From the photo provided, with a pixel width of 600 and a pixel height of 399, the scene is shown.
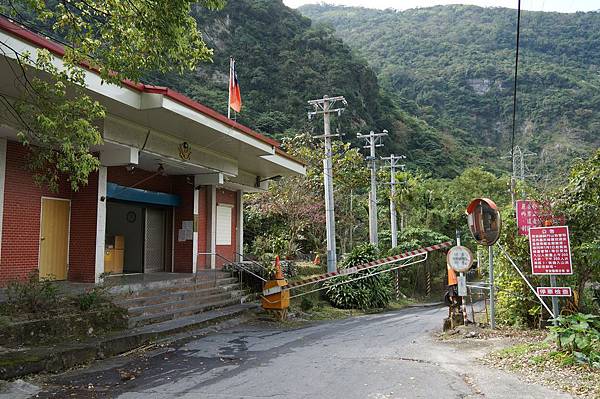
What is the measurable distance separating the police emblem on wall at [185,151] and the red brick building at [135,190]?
3cm

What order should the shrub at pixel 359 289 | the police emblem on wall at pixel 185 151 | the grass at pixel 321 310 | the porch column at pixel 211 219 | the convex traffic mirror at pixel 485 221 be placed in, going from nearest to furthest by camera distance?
the convex traffic mirror at pixel 485 221, the police emblem on wall at pixel 185 151, the grass at pixel 321 310, the porch column at pixel 211 219, the shrub at pixel 359 289

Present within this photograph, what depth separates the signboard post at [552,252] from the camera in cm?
858

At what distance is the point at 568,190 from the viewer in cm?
1026

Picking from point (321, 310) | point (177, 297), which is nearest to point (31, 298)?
point (177, 297)

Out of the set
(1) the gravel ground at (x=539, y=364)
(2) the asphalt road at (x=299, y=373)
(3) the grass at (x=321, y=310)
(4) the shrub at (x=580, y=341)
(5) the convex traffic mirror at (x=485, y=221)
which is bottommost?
(3) the grass at (x=321, y=310)

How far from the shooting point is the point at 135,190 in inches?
605

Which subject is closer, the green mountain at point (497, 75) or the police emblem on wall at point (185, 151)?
the police emblem on wall at point (185, 151)

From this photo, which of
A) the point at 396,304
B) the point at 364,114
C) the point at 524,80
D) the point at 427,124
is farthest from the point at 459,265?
the point at 524,80

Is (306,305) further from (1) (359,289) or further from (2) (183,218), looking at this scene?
(2) (183,218)

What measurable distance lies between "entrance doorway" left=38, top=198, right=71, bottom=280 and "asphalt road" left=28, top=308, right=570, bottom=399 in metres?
4.56

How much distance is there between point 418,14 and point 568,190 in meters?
130

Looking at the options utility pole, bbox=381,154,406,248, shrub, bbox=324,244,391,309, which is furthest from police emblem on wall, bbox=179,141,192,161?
utility pole, bbox=381,154,406,248

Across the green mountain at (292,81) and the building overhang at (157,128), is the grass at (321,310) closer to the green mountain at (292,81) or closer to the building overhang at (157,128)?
the building overhang at (157,128)

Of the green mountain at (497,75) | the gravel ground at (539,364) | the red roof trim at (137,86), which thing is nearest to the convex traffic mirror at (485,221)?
the gravel ground at (539,364)
